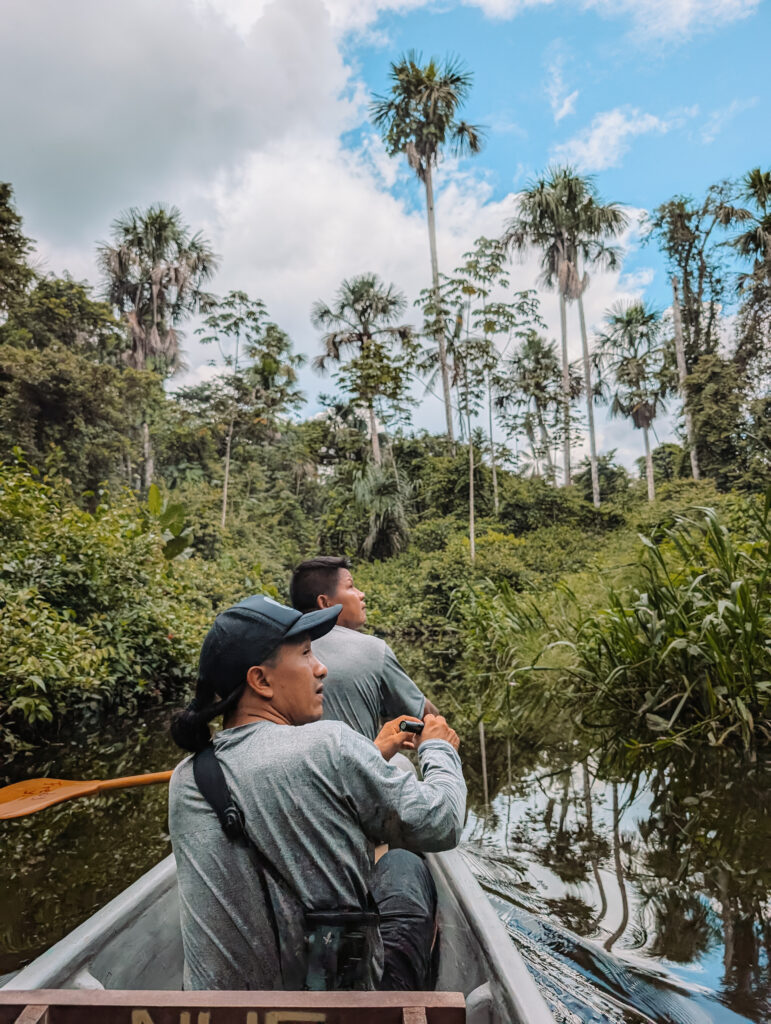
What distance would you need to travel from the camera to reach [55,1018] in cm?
91

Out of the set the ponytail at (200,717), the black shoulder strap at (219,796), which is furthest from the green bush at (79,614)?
the black shoulder strap at (219,796)

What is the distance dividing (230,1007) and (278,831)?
0.83 feet

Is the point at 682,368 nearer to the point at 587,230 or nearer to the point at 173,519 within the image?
the point at 587,230

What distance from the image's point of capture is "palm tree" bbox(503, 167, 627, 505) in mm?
18891

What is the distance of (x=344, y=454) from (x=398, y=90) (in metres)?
9.97

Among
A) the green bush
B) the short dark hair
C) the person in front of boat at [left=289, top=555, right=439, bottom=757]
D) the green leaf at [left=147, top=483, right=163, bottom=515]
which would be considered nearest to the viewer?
the person in front of boat at [left=289, top=555, right=439, bottom=757]

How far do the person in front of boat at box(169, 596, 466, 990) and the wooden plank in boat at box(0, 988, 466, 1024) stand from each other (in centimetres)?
21

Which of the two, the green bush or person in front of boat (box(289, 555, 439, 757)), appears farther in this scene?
the green bush

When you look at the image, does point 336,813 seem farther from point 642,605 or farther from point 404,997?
point 642,605

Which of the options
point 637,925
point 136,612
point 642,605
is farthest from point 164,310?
point 637,925

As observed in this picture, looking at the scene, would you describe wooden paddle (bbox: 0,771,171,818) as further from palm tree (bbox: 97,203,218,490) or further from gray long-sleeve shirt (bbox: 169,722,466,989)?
palm tree (bbox: 97,203,218,490)

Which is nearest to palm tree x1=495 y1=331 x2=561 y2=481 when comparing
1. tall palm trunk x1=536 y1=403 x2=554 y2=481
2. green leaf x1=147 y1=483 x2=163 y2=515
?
tall palm trunk x1=536 y1=403 x2=554 y2=481

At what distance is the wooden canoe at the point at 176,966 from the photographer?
0.92 meters

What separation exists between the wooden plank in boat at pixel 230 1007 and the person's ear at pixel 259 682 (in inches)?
18.3
